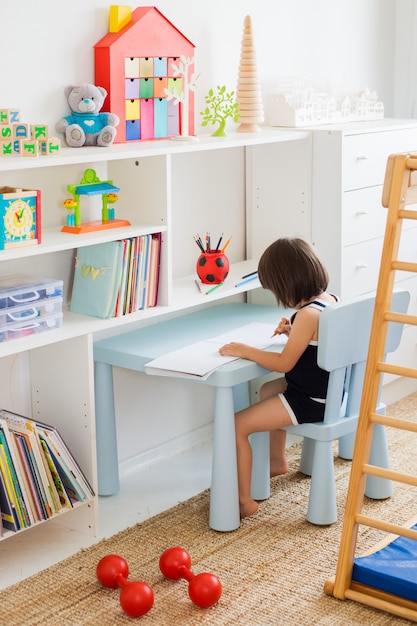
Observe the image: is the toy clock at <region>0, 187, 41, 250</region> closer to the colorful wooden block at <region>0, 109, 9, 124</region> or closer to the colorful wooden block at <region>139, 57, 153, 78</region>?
the colorful wooden block at <region>0, 109, 9, 124</region>

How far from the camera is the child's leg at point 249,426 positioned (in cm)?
258

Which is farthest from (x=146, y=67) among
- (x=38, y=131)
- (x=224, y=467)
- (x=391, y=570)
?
(x=391, y=570)

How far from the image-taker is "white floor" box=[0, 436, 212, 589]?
2412mm

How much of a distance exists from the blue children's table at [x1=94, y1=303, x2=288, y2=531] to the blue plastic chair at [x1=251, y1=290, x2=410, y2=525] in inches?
6.9

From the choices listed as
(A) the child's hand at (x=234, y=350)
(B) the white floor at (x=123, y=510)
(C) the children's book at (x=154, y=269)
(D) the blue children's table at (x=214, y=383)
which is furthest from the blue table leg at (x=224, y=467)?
(C) the children's book at (x=154, y=269)

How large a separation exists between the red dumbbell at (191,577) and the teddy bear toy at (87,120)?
1080 millimetres

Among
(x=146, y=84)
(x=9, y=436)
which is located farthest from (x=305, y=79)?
(x=9, y=436)

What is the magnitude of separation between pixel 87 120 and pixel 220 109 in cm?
58

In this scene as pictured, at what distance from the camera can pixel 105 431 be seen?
2.73m

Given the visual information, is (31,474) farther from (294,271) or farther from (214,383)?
(294,271)

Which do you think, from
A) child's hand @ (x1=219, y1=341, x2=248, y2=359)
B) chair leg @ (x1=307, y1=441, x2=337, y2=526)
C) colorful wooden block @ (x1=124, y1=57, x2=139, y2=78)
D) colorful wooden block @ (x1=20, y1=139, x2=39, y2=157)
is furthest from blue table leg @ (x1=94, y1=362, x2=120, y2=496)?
colorful wooden block @ (x1=124, y1=57, x2=139, y2=78)

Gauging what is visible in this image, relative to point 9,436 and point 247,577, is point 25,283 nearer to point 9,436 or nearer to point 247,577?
point 9,436

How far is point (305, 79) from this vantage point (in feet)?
11.2

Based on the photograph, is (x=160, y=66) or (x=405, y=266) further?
(x=160, y=66)
